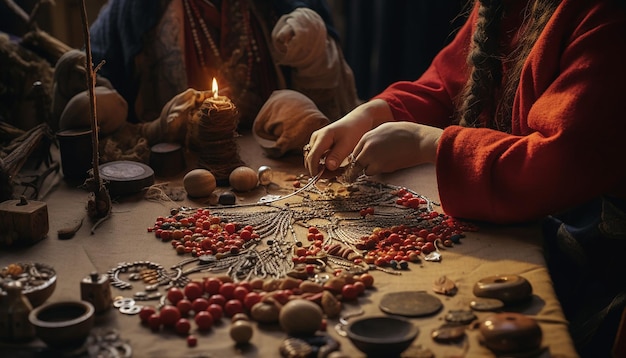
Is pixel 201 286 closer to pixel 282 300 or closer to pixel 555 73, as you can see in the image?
pixel 282 300

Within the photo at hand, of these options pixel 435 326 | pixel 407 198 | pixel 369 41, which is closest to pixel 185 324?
pixel 435 326

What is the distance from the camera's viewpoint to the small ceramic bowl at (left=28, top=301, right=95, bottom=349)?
45.9 inches

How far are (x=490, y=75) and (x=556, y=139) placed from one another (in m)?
0.40

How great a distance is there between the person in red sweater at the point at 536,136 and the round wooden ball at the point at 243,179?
17cm

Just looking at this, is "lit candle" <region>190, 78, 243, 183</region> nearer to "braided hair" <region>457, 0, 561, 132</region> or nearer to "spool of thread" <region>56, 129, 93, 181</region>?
"spool of thread" <region>56, 129, 93, 181</region>

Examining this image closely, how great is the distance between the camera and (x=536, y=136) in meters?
1.51

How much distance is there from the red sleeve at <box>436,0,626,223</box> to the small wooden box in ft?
2.78

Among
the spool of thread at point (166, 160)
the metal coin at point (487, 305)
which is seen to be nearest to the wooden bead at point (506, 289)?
the metal coin at point (487, 305)

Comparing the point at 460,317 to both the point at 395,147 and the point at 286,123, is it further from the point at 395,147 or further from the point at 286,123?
the point at 286,123

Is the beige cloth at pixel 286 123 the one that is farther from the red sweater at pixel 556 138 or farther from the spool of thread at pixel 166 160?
the red sweater at pixel 556 138

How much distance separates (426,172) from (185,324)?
0.97 metres

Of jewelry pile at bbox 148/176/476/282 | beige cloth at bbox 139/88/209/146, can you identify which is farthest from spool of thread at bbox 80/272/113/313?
beige cloth at bbox 139/88/209/146

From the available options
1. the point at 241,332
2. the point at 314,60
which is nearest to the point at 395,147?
the point at 241,332

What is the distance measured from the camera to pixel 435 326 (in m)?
A: 1.26
